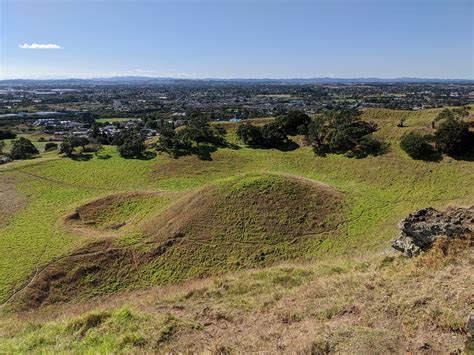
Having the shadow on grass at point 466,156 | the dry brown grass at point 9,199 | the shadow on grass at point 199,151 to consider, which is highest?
the shadow on grass at point 466,156

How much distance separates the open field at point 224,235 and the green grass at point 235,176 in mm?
146

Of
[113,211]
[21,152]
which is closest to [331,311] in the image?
[113,211]

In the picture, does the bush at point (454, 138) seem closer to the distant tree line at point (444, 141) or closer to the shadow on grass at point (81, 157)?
the distant tree line at point (444, 141)

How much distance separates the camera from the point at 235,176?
28.2m

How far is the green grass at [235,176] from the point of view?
2166cm

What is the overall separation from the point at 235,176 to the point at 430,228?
629 inches

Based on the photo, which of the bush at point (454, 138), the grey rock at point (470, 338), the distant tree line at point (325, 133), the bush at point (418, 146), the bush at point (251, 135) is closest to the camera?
the grey rock at point (470, 338)

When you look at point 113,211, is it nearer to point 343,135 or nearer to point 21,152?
point 343,135

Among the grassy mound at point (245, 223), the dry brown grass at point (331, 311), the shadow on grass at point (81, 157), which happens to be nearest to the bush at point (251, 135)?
the grassy mound at point (245, 223)

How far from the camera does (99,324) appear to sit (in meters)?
11.2

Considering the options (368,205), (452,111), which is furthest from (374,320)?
(452,111)

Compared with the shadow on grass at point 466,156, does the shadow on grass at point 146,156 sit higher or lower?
lower

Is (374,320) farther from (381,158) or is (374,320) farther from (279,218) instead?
(381,158)

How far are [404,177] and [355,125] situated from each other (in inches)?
527
